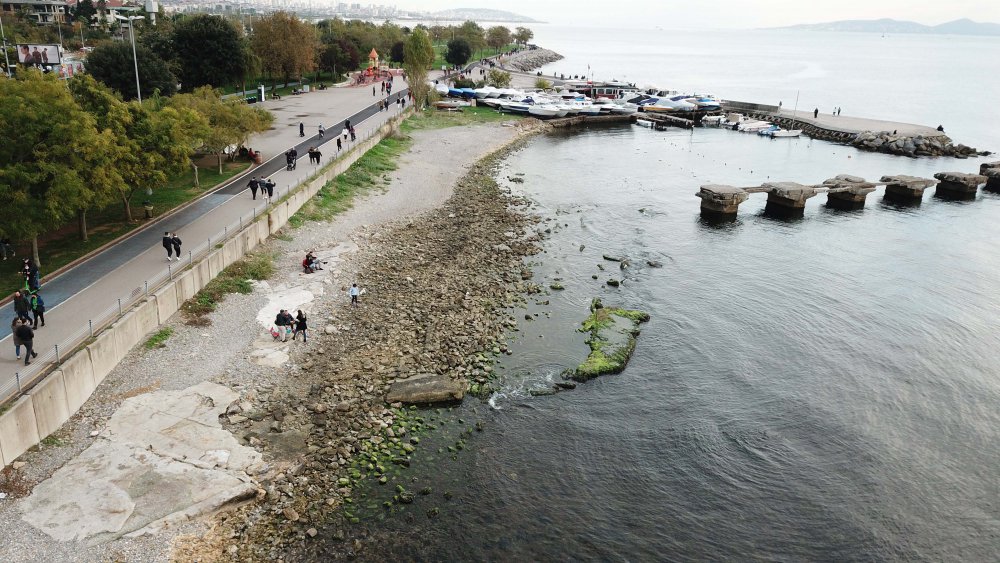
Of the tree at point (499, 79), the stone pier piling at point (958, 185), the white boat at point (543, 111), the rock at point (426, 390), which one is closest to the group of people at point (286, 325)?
the rock at point (426, 390)

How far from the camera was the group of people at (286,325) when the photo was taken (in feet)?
92.1

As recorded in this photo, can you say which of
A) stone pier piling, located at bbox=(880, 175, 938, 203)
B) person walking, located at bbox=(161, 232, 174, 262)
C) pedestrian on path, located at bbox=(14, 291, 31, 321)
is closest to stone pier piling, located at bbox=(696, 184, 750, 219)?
stone pier piling, located at bbox=(880, 175, 938, 203)

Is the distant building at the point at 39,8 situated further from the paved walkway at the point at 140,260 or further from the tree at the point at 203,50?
the paved walkway at the point at 140,260

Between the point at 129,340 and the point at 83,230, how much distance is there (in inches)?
415

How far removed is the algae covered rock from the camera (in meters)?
29.3

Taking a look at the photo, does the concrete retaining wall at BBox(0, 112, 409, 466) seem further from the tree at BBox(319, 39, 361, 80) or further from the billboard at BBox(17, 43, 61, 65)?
the tree at BBox(319, 39, 361, 80)

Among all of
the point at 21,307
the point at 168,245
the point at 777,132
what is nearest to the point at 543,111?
the point at 777,132

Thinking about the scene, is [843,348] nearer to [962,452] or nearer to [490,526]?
[962,452]

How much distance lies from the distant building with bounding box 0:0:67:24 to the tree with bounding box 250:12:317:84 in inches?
3226

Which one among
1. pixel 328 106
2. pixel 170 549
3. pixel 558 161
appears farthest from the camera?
pixel 328 106

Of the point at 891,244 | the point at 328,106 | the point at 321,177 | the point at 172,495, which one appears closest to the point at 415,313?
the point at 172,495

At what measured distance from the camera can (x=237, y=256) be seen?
33812 mm

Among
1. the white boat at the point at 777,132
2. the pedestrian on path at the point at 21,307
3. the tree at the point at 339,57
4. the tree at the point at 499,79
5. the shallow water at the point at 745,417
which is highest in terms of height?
the tree at the point at 339,57

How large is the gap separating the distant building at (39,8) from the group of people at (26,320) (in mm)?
140678
